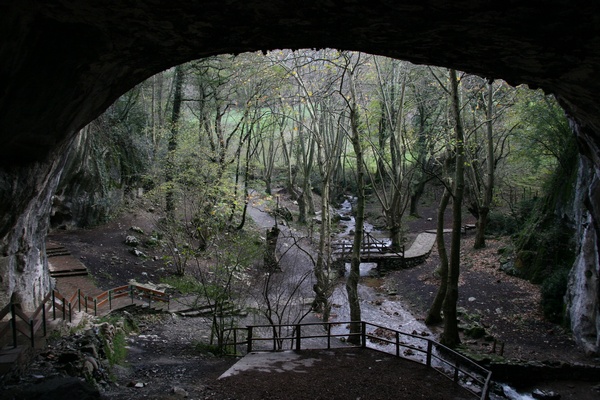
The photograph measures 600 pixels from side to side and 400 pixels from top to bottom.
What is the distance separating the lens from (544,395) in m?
9.08

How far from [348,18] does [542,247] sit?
47.2 feet

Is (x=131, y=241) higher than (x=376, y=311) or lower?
higher

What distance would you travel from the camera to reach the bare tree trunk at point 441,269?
13252mm

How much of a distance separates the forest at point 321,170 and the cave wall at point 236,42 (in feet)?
17.6

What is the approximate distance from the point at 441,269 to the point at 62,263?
47.9 ft

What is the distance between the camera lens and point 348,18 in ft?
15.8

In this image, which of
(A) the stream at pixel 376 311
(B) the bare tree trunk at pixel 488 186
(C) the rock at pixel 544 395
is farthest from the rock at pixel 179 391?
(B) the bare tree trunk at pixel 488 186

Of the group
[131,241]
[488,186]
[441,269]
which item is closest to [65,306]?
[131,241]

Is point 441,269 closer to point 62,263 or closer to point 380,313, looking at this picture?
point 380,313

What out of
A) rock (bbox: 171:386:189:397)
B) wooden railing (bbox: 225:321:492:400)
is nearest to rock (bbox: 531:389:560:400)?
wooden railing (bbox: 225:321:492:400)

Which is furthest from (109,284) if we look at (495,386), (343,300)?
(495,386)

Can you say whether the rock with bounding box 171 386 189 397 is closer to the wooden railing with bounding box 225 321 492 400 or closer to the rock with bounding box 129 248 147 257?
the wooden railing with bounding box 225 321 492 400

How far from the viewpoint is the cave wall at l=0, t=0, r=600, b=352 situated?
439 cm

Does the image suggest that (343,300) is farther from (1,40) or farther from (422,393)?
(1,40)
